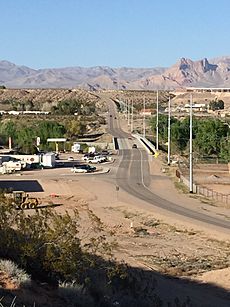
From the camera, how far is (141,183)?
61688 millimetres

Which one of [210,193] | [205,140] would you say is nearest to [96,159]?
[205,140]

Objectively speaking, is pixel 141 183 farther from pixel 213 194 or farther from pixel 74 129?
pixel 74 129

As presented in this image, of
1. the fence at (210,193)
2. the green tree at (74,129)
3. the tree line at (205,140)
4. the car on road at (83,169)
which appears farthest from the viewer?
the green tree at (74,129)

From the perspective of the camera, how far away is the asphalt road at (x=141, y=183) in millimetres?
43513

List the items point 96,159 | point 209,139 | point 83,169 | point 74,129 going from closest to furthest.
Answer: point 83,169 → point 96,159 → point 209,139 → point 74,129

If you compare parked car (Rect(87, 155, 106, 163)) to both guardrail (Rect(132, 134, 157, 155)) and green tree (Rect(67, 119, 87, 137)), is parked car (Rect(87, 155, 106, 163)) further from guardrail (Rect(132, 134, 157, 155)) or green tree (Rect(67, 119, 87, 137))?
green tree (Rect(67, 119, 87, 137))

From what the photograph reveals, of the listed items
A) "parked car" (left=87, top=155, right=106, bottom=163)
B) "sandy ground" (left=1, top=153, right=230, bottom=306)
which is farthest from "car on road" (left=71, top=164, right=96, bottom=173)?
"parked car" (left=87, top=155, right=106, bottom=163)

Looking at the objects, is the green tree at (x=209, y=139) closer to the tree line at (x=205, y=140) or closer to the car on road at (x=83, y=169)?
the tree line at (x=205, y=140)

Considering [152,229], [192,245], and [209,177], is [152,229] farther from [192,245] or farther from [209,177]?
A: [209,177]

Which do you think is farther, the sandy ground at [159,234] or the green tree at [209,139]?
the green tree at [209,139]

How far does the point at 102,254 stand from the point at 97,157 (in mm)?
57690

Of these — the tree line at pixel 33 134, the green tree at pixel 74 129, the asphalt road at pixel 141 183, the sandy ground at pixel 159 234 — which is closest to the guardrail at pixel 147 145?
the asphalt road at pixel 141 183

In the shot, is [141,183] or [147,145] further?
[147,145]

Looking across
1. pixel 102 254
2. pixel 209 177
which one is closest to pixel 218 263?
pixel 102 254
